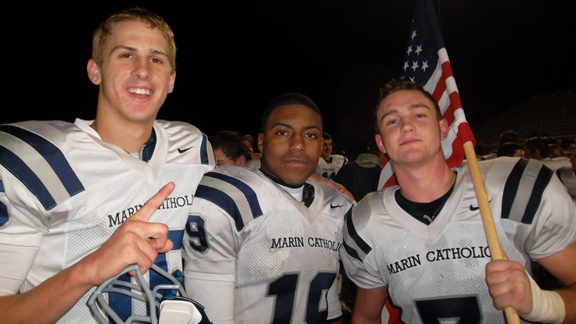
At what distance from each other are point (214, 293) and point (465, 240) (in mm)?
1395

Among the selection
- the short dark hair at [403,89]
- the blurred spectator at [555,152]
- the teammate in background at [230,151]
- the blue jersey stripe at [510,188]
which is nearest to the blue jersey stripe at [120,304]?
the short dark hair at [403,89]

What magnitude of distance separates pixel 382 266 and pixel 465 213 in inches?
22.0

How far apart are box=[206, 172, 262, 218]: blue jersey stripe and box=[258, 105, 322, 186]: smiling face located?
26 cm

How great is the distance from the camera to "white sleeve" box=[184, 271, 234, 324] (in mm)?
1839

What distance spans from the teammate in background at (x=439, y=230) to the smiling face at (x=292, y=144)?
0.43 metres

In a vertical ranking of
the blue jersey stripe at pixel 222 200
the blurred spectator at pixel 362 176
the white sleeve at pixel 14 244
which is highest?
the blurred spectator at pixel 362 176

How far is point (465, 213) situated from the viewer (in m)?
Result: 1.96

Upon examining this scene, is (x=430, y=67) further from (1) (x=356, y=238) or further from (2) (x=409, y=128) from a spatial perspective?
(1) (x=356, y=238)

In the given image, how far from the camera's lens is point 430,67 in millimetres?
2943

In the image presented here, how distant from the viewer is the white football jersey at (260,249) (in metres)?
1.95

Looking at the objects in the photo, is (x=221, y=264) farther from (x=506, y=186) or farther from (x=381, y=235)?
(x=506, y=186)

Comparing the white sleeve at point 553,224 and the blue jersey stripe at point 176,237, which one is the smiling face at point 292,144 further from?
the white sleeve at point 553,224

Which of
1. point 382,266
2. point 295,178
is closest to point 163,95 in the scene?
point 295,178

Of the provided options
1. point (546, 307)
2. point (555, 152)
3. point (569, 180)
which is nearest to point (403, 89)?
point (546, 307)
